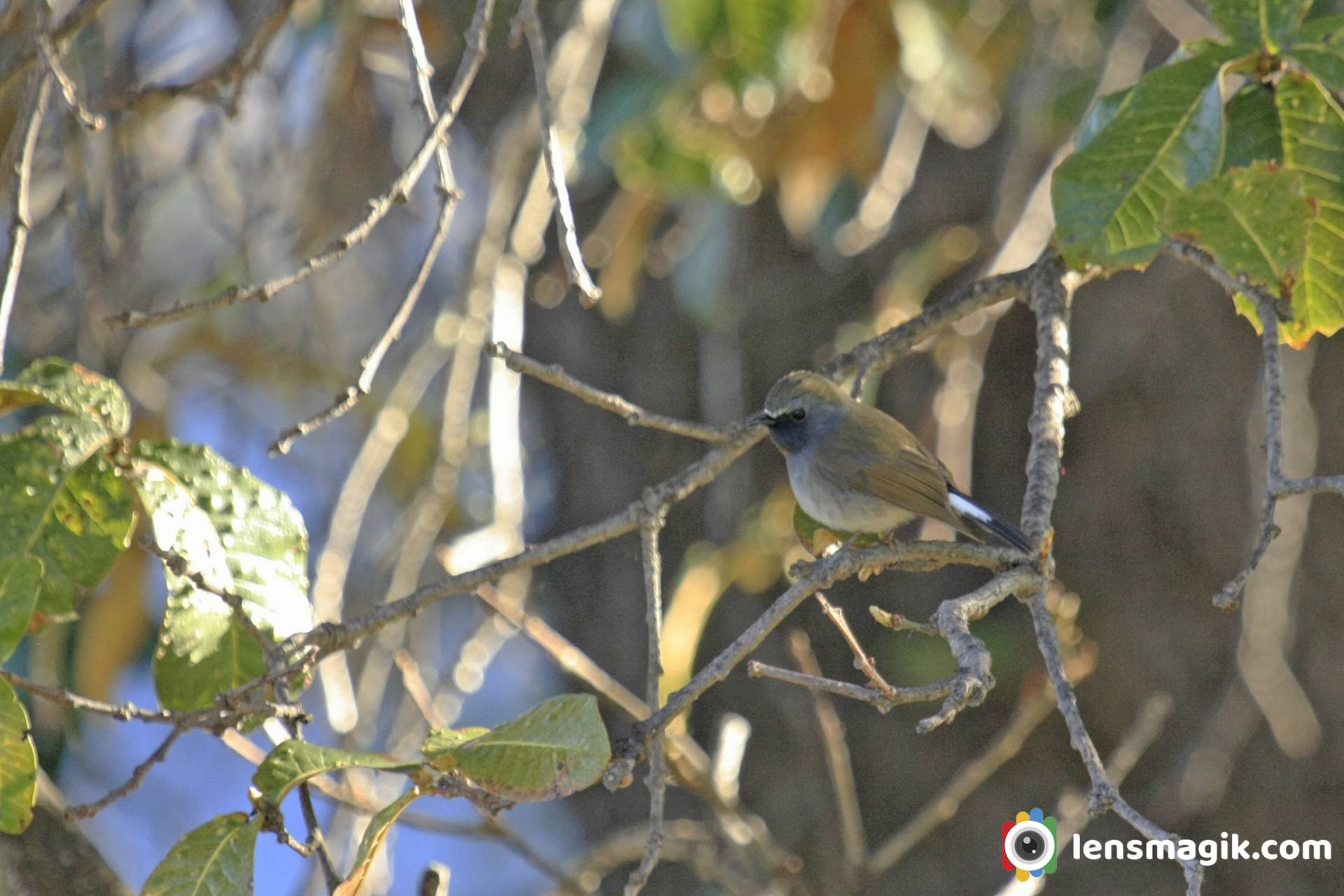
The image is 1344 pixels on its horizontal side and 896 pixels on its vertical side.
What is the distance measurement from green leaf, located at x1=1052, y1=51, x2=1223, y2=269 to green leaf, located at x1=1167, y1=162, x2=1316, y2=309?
0.18 meters

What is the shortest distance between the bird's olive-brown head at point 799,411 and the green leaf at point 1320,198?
1.50 m

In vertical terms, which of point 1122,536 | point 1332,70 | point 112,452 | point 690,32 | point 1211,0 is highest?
point 690,32

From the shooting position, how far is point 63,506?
2277mm

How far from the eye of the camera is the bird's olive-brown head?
381 cm

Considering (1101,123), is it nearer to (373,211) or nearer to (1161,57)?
(373,211)

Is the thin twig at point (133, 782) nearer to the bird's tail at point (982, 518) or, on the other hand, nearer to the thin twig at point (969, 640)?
the thin twig at point (969, 640)

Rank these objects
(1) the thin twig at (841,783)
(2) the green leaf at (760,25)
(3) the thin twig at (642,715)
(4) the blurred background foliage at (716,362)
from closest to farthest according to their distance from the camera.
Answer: (3) the thin twig at (642,715) → (1) the thin twig at (841,783) → (2) the green leaf at (760,25) → (4) the blurred background foliage at (716,362)

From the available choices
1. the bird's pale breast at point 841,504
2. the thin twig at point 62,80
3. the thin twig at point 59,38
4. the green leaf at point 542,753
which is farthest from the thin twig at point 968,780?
the thin twig at point 59,38

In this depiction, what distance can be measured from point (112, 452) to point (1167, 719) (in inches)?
168

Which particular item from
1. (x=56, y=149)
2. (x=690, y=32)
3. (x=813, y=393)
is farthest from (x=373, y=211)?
(x=56, y=149)

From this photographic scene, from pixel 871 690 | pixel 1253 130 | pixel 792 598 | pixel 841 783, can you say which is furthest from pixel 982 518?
pixel 871 690

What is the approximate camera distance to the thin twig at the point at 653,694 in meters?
1.92

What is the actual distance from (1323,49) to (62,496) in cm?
239

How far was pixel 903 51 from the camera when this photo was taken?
4.64 metres
